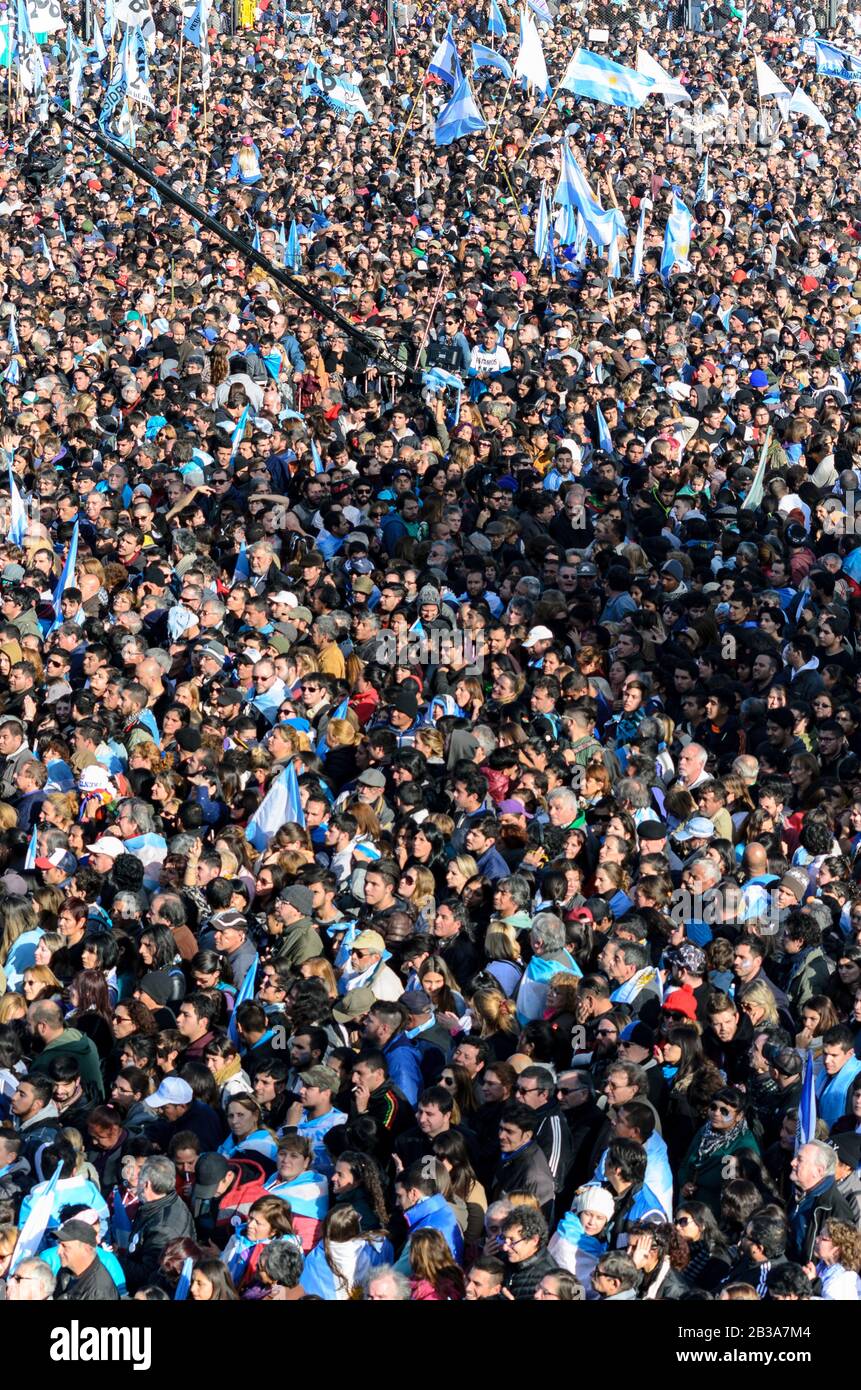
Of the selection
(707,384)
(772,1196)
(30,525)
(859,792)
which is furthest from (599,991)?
(707,384)

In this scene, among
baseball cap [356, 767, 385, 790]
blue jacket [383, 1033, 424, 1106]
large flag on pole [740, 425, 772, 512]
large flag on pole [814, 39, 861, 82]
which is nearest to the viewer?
blue jacket [383, 1033, 424, 1106]

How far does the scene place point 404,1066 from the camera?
8.95 metres

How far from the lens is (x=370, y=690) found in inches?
523

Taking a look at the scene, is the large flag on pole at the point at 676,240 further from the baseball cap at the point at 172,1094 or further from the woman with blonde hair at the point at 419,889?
the baseball cap at the point at 172,1094

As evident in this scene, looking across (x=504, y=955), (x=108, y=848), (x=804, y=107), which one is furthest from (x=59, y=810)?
(x=804, y=107)

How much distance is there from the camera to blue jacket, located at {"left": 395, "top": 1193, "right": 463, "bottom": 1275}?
7.80 metres

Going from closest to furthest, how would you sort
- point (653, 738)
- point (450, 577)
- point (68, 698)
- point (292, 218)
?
point (653, 738), point (68, 698), point (450, 577), point (292, 218)

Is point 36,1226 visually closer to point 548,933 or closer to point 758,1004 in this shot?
point 548,933

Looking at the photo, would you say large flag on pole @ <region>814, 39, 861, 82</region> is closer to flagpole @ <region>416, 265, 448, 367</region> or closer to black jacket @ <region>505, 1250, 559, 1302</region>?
flagpole @ <region>416, 265, 448, 367</region>

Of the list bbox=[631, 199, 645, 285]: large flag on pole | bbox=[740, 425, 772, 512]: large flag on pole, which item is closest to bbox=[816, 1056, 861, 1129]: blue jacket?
bbox=[740, 425, 772, 512]: large flag on pole

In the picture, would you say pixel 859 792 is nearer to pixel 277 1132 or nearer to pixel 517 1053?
pixel 517 1053

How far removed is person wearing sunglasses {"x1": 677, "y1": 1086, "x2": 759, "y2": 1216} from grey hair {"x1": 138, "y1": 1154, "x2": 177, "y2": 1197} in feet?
6.31

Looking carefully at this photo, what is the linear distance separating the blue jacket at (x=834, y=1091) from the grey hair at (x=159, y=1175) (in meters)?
2.49

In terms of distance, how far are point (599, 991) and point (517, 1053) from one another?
0.43 meters
